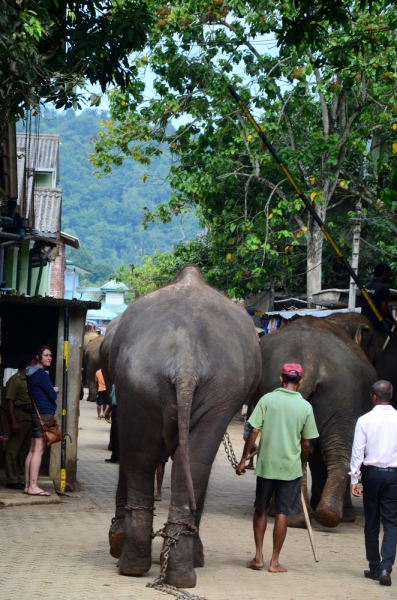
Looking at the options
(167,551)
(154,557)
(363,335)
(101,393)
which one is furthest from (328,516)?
(101,393)

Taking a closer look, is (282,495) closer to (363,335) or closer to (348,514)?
(348,514)

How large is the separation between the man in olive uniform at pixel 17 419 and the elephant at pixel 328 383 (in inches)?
127

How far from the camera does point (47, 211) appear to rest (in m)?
29.1

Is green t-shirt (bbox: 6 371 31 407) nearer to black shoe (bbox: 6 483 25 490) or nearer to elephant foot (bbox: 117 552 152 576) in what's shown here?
black shoe (bbox: 6 483 25 490)

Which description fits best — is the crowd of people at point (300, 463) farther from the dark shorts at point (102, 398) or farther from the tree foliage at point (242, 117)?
the dark shorts at point (102, 398)

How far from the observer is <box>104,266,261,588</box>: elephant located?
7352mm

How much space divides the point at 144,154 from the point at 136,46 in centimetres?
1171

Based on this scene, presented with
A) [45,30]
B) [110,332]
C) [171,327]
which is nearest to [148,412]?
[171,327]

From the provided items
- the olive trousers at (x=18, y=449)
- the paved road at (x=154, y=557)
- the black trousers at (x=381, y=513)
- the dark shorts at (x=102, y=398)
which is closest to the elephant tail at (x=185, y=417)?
the paved road at (x=154, y=557)

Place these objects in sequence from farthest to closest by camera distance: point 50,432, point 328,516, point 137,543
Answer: point 50,432
point 328,516
point 137,543

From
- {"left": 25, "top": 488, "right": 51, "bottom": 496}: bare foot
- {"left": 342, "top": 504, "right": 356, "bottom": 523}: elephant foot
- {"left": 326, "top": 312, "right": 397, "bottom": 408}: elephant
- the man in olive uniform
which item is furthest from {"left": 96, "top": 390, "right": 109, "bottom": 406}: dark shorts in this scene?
{"left": 342, "top": 504, "right": 356, "bottom": 523}: elephant foot

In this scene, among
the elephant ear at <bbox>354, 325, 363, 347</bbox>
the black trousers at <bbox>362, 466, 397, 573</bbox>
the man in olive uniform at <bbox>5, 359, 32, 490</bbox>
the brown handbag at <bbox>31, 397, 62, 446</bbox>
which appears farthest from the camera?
the man in olive uniform at <bbox>5, 359, 32, 490</bbox>

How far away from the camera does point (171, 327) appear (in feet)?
25.3

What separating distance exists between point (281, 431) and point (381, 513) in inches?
39.8
